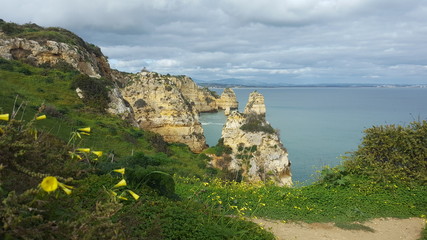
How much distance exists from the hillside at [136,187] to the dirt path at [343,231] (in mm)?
276

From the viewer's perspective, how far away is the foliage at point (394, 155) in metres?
9.05

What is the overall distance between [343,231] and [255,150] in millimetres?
18407

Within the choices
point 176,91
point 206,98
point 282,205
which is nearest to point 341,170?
point 282,205

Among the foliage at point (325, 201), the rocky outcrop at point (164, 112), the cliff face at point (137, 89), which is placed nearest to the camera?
the foliage at point (325, 201)

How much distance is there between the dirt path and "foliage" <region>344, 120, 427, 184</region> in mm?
1917

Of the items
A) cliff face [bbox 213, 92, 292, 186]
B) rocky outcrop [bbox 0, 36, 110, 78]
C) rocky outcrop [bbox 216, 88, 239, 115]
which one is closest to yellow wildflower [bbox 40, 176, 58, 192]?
cliff face [bbox 213, 92, 292, 186]

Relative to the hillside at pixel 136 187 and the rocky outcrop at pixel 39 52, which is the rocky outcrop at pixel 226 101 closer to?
the rocky outcrop at pixel 39 52

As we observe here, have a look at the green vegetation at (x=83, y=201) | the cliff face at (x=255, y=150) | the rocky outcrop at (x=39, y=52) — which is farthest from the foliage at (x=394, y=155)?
the rocky outcrop at (x=39, y=52)

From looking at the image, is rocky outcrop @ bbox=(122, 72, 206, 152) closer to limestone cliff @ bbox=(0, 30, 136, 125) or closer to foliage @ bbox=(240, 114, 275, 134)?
limestone cliff @ bbox=(0, 30, 136, 125)

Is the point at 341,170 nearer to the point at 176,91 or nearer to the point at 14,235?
the point at 14,235

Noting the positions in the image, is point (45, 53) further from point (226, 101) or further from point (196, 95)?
point (226, 101)

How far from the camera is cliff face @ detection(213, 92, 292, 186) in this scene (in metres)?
23.4

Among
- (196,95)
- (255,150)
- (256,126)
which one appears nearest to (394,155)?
(255,150)

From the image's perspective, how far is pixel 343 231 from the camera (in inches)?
269
